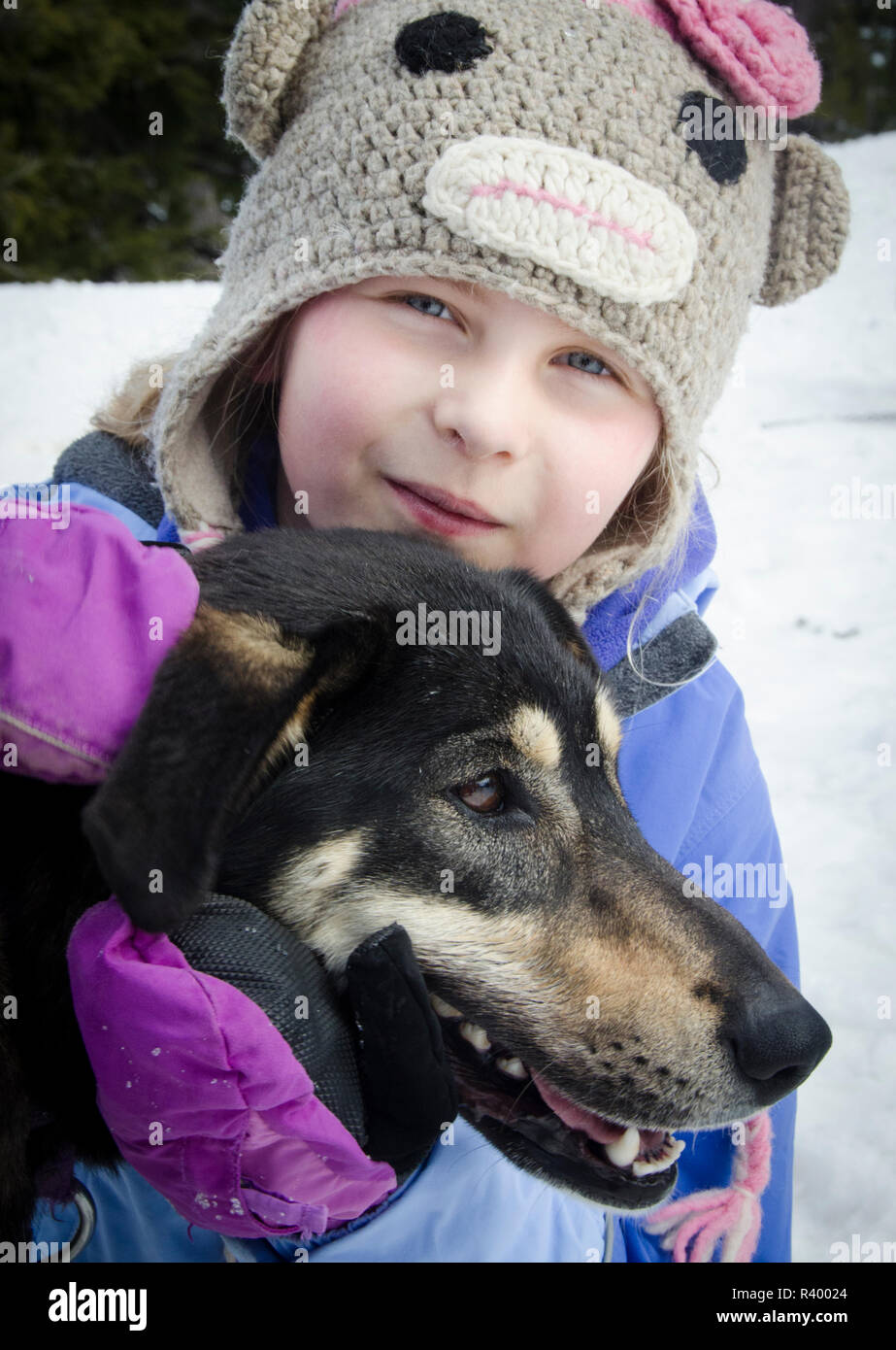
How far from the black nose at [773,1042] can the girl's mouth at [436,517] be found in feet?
4.32

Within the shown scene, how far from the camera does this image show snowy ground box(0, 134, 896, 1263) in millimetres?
3342

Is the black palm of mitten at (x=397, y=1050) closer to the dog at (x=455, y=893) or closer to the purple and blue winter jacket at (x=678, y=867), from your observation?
the dog at (x=455, y=893)

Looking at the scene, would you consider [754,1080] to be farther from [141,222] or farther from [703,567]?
[141,222]

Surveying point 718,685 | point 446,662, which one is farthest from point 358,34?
point 718,685

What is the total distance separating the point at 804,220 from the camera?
2842 mm

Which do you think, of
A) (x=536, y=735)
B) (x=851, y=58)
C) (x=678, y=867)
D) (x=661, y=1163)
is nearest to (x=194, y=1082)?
(x=536, y=735)

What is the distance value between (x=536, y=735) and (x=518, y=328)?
3.36 feet

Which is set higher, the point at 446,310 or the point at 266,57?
the point at 266,57

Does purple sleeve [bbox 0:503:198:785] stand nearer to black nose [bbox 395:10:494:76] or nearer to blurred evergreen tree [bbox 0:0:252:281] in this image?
black nose [bbox 395:10:494:76]

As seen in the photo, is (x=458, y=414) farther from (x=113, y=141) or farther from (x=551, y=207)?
(x=113, y=141)

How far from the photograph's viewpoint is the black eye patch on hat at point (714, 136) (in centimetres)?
241

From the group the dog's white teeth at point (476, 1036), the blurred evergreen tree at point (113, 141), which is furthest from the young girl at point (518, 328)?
the blurred evergreen tree at point (113, 141)

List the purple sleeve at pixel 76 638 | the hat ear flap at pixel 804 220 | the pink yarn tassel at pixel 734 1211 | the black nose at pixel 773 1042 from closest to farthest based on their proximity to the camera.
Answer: the purple sleeve at pixel 76 638 → the black nose at pixel 773 1042 → the pink yarn tassel at pixel 734 1211 → the hat ear flap at pixel 804 220

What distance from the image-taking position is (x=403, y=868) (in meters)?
1.81
